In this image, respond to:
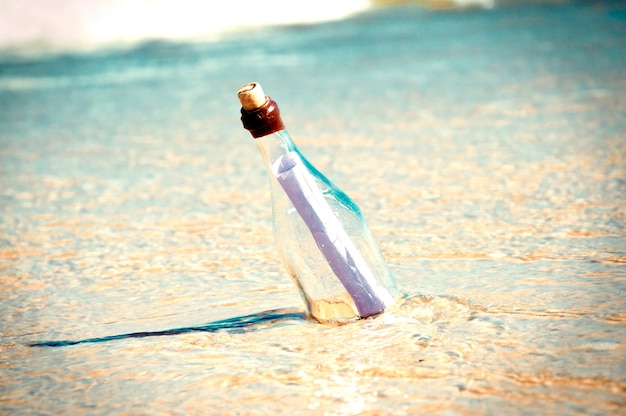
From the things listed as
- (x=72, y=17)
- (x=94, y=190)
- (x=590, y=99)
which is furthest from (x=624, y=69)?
(x=72, y=17)

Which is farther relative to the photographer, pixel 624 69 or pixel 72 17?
pixel 72 17

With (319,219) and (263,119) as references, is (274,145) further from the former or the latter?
(319,219)

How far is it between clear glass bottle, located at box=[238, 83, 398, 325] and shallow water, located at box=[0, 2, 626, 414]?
0.26 ft

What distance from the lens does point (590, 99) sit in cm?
609

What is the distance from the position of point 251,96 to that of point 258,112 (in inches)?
1.7

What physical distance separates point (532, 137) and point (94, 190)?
7.55 feet

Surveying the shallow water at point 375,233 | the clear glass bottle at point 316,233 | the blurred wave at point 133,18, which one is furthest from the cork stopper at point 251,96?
the blurred wave at point 133,18

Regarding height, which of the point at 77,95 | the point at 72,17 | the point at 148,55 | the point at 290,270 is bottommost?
the point at 290,270

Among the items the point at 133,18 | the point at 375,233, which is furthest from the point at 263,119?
the point at 133,18

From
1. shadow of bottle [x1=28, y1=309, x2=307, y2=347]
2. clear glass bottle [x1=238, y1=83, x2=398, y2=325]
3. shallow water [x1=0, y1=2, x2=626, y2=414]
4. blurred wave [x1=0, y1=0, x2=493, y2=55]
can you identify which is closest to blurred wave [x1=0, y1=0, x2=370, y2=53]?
blurred wave [x1=0, y1=0, x2=493, y2=55]

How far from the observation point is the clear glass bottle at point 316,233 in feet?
6.97

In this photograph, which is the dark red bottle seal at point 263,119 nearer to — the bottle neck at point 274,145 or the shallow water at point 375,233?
the bottle neck at point 274,145

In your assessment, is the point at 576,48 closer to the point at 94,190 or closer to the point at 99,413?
the point at 94,190

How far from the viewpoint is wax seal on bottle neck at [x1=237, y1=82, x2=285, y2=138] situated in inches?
81.4
